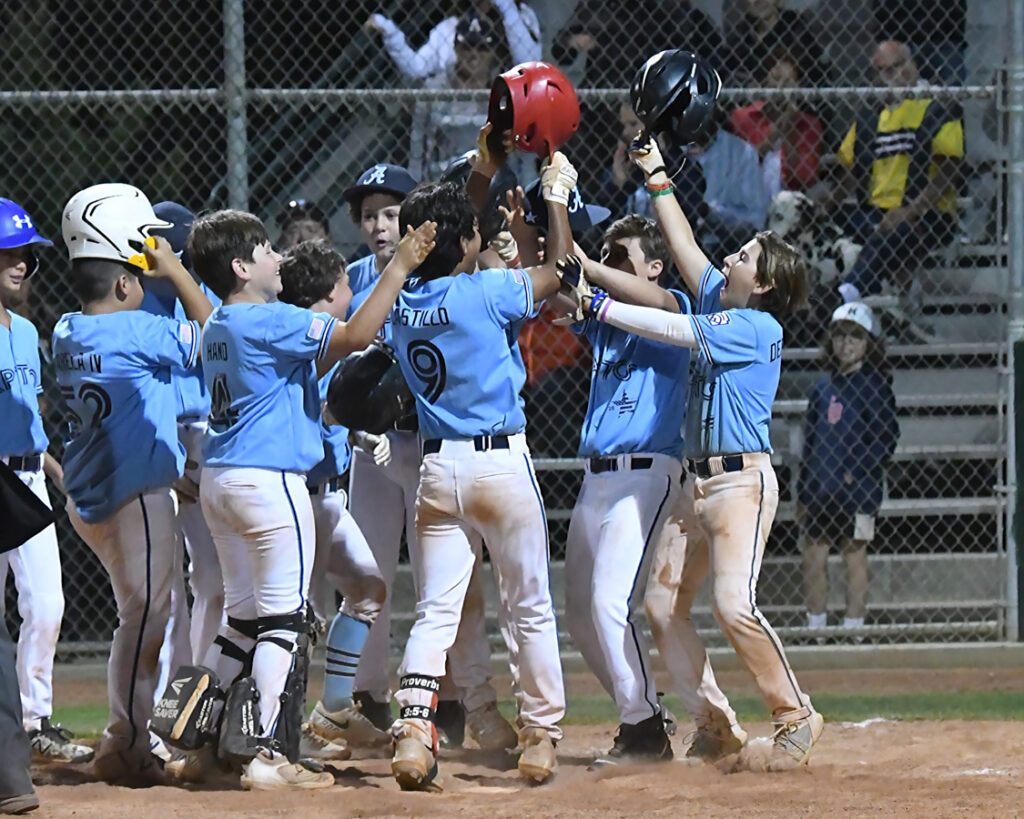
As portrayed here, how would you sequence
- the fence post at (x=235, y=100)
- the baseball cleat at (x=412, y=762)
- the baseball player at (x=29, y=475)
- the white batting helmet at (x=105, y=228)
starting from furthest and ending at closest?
1. the fence post at (x=235, y=100)
2. the baseball player at (x=29, y=475)
3. the white batting helmet at (x=105, y=228)
4. the baseball cleat at (x=412, y=762)

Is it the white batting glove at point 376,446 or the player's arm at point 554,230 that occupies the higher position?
the player's arm at point 554,230

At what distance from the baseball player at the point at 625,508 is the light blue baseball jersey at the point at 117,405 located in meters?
1.40

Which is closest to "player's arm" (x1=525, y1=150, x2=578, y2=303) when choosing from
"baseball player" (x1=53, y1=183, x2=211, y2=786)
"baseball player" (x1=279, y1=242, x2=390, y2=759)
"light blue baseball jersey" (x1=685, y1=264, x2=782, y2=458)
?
"light blue baseball jersey" (x1=685, y1=264, x2=782, y2=458)

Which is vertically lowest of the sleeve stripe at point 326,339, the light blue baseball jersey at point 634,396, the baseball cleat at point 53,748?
the baseball cleat at point 53,748

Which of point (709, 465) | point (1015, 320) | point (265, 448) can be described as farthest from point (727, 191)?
point (265, 448)

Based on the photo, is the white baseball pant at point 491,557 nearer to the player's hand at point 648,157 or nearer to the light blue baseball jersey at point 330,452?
the light blue baseball jersey at point 330,452

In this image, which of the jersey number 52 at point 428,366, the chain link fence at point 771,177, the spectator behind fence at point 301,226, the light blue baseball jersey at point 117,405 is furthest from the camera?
the chain link fence at point 771,177

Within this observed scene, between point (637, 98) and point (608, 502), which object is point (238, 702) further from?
point (637, 98)

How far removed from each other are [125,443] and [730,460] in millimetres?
1971

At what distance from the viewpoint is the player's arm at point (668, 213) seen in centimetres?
548

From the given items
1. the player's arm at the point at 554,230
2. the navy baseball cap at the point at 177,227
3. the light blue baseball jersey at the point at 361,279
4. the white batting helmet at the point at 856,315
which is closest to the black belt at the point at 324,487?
the light blue baseball jersey at the point at 361,279

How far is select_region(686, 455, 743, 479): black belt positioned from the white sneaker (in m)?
1.58

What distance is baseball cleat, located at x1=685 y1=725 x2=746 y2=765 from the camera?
545cm

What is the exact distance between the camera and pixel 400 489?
19.9 ft
